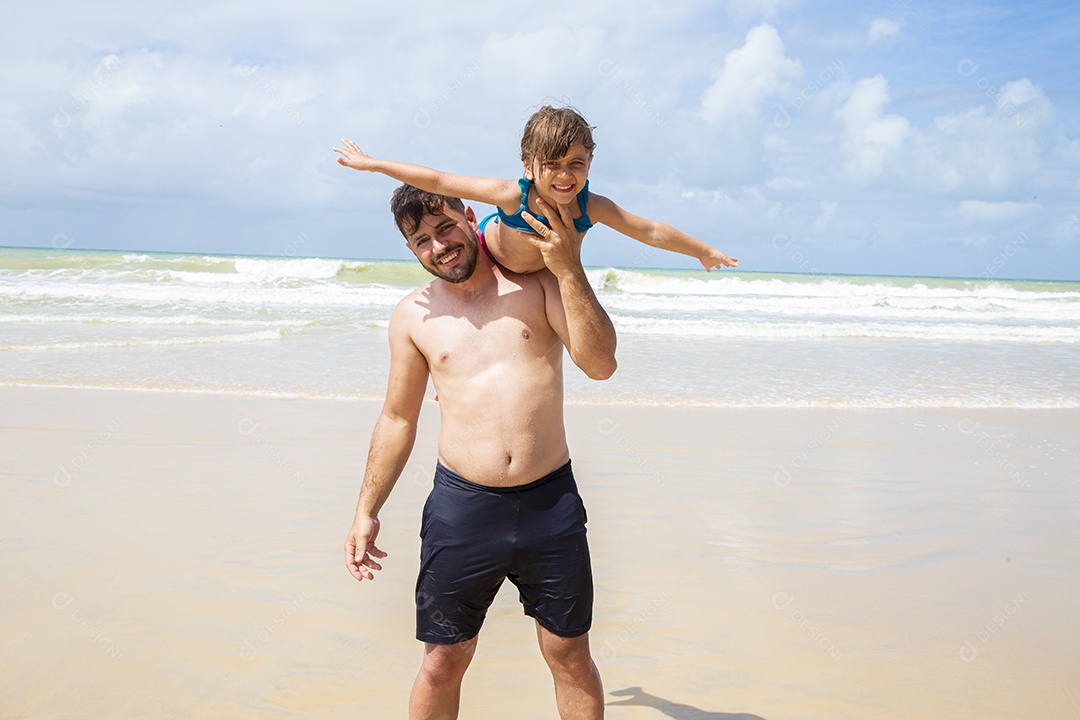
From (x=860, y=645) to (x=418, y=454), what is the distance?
388 centimetres

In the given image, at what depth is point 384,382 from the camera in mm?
10039

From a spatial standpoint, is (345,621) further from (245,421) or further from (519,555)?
(245,421)

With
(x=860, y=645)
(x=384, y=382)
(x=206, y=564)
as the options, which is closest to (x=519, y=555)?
(x=860, y=645)

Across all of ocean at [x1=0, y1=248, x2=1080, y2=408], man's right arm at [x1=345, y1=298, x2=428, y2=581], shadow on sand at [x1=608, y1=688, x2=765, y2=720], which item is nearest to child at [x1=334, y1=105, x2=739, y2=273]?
man's right arm at [x1=345, y1=298, x2=428, y2=581]

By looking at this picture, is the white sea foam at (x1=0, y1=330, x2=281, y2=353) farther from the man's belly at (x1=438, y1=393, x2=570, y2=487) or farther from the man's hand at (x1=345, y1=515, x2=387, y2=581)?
the man's belly at (x1=438, y1=393, x2=570, y2=487)

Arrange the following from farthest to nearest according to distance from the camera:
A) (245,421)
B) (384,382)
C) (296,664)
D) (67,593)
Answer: (384,382), (245,421), (67,593), (296,664)

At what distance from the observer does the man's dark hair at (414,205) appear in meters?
2.66

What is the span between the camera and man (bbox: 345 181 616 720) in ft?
8.48

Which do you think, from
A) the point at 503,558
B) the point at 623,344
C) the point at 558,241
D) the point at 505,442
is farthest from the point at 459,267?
the point at 623,344

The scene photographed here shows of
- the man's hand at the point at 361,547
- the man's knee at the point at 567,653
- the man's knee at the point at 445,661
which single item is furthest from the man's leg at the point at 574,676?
the man's hand at the point at 361,547

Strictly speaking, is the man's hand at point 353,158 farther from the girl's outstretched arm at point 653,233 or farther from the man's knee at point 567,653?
the man's knee at point 567,653

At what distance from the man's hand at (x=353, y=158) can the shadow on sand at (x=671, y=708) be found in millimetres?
2301

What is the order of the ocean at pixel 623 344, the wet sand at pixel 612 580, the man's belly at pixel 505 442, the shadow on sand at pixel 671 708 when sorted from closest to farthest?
the man's belly at pixel 505 442
the shadow on sand at pixel 671 708
the wet sand at pixel 612 580
the ocean at pixel 623 344

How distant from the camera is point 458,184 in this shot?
273 centimetres
